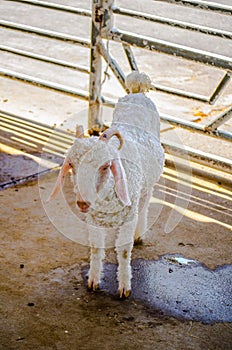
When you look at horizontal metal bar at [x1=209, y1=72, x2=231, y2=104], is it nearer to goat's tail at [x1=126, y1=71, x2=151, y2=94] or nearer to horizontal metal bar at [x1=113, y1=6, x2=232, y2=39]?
horizontal metal bar at [x1=113, y1=6, x2=232, y2=39]

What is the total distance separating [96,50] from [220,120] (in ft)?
3.98

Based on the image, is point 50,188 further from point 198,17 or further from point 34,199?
point 198,17

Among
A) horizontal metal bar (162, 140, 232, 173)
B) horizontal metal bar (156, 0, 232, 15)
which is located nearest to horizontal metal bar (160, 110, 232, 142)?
horizontal metal bar (162, 140, 232, 173)

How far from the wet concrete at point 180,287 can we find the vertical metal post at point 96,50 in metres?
1.93

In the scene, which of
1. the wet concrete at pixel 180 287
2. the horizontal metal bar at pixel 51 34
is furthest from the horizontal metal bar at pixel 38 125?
the wet concrete at pixel 180 287

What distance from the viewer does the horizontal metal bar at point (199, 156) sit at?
5.24m

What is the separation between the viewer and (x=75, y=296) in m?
3.69

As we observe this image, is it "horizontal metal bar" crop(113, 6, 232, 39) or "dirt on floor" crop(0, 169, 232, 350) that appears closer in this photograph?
"dirt on floor" crop(0, 169, 232, 350)

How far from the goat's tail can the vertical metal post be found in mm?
1348

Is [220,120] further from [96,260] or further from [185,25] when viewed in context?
[96,260]

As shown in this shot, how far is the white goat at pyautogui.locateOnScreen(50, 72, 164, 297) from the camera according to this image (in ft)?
10.6

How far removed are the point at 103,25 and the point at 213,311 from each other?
2.69 m

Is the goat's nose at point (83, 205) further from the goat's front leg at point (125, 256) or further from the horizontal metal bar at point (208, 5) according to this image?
the horizontal metal bar at point (208, 5)

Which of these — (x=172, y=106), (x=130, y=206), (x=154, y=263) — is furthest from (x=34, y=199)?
(x=172, y=106)
